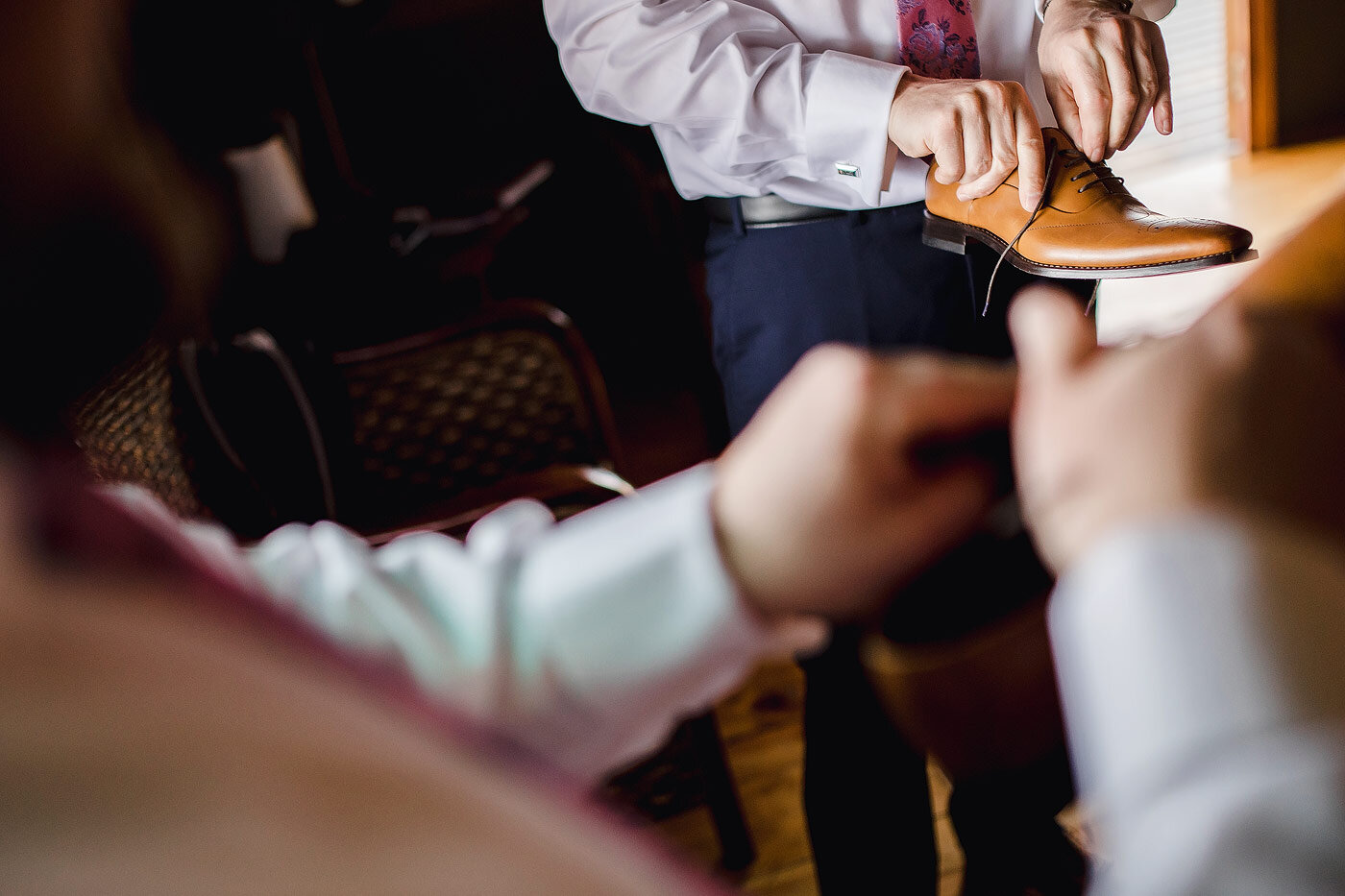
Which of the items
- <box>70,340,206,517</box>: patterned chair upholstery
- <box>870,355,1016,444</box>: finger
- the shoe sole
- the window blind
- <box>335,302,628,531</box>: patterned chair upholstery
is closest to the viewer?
<box>870,355,1016,444</box>: finger

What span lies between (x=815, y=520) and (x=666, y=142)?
0.53 m

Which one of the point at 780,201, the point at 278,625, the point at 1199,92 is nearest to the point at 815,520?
the point at 278,625

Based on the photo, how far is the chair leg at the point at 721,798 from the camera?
939mm

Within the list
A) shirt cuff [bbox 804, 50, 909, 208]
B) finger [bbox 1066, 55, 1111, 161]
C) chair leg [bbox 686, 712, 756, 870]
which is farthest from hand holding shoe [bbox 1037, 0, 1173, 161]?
chair leg [bbox 686, 712, 756, 870]

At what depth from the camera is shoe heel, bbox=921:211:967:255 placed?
630 millimetres

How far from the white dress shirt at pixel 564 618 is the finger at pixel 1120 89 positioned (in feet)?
1.50

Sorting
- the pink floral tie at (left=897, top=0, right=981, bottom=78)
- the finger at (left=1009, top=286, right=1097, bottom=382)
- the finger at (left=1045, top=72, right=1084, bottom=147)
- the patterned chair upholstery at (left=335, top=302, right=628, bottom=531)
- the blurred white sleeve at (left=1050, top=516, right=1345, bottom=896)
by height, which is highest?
the pink floral tie at (left=897, top=0, right=981, bottom=78)

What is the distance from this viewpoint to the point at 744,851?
0.99 metres

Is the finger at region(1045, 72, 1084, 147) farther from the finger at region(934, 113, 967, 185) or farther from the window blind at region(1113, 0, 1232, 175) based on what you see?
the window blind at region(1113, 0, 1232, 175)

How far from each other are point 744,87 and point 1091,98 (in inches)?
9.0

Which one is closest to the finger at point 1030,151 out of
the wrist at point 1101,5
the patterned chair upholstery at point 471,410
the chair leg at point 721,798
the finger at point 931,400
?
the wrist at point 1101,5

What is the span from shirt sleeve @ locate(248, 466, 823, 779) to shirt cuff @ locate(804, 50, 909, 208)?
39 cm

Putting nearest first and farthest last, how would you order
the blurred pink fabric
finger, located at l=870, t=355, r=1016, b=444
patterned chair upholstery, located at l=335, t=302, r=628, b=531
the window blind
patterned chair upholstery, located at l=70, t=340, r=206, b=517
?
the blurred pink fabric → finger, located at l=870, t=355, r=1016, b=444 → patterned chair upholstery, located at l=70, t=340, r=206, b=517 → patterned chair upholstery, located at l=335, t=302, r=628, b=531 → the window blind

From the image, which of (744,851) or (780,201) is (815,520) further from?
(744,851)
